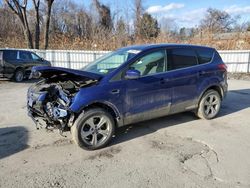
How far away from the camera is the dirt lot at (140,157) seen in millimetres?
3441

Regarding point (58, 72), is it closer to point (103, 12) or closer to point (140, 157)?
point (140, 157)

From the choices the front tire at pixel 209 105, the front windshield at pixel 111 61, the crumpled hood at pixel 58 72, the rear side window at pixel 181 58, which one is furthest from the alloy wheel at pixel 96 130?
the front tire at pixel 209 105

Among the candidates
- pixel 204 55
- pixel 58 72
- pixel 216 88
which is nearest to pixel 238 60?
pixel 216 88

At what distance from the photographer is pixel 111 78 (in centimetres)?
442

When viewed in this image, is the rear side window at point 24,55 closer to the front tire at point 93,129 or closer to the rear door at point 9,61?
the rear door at point 9,61

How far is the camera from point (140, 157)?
408 cm

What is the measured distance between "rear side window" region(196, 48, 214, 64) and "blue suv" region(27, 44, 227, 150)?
0.03 m

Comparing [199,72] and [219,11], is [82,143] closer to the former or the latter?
[199,72]

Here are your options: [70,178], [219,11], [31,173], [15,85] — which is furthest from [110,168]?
[219,11]

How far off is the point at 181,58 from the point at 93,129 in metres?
2.40

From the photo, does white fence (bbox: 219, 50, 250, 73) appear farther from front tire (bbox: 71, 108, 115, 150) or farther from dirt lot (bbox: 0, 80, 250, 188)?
front tire (bbox: 71, 108, 115, 150)

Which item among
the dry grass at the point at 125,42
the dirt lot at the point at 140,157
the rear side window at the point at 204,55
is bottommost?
the dirt lot at the point at 140,157

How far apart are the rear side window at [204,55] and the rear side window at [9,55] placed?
927 cm

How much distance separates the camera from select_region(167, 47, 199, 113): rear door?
523 centimetres
